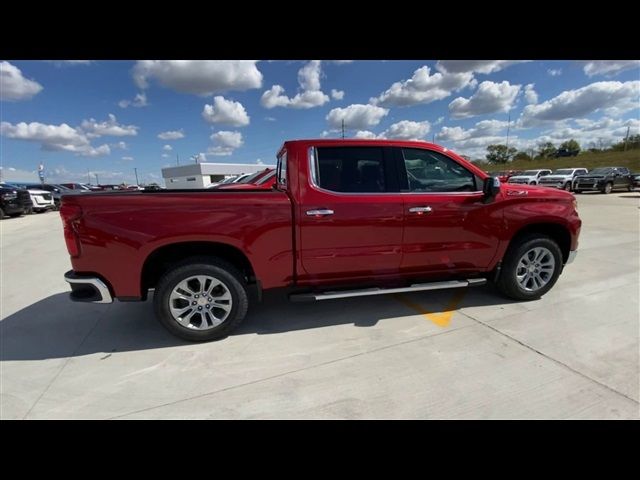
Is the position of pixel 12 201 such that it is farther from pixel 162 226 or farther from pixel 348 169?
pixel 348 169

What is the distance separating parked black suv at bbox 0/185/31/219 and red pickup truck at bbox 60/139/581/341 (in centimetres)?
1530

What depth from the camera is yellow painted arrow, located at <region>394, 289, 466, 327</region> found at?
3584 millimetres

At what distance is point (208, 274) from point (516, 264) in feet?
11.5

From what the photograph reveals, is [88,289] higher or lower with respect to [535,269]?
higher

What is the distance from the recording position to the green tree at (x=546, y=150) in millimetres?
73750

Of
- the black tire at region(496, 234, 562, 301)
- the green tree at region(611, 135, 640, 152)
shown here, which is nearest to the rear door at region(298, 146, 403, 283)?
the black tire at region(496, 234, 562, 301)

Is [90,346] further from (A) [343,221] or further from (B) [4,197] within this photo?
(B) [4,197]

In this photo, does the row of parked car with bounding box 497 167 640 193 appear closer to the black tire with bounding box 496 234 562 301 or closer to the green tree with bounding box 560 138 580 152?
the black tire with bounding box 496 234 562 301

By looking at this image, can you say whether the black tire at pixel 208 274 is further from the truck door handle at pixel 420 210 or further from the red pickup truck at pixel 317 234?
the truck door handle at pixel 420 210

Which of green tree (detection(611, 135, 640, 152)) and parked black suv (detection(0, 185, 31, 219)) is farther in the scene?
green tree (detection(611, 135, 640, 152))

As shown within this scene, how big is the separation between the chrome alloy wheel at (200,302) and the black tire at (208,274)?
0.11 ft

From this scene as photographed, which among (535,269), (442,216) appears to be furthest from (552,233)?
(442,216)

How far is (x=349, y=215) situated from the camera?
128 inches

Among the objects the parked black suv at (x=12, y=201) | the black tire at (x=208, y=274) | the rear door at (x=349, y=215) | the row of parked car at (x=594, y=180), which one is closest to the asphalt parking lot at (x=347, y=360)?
the black tire at (x=208, y=274)
